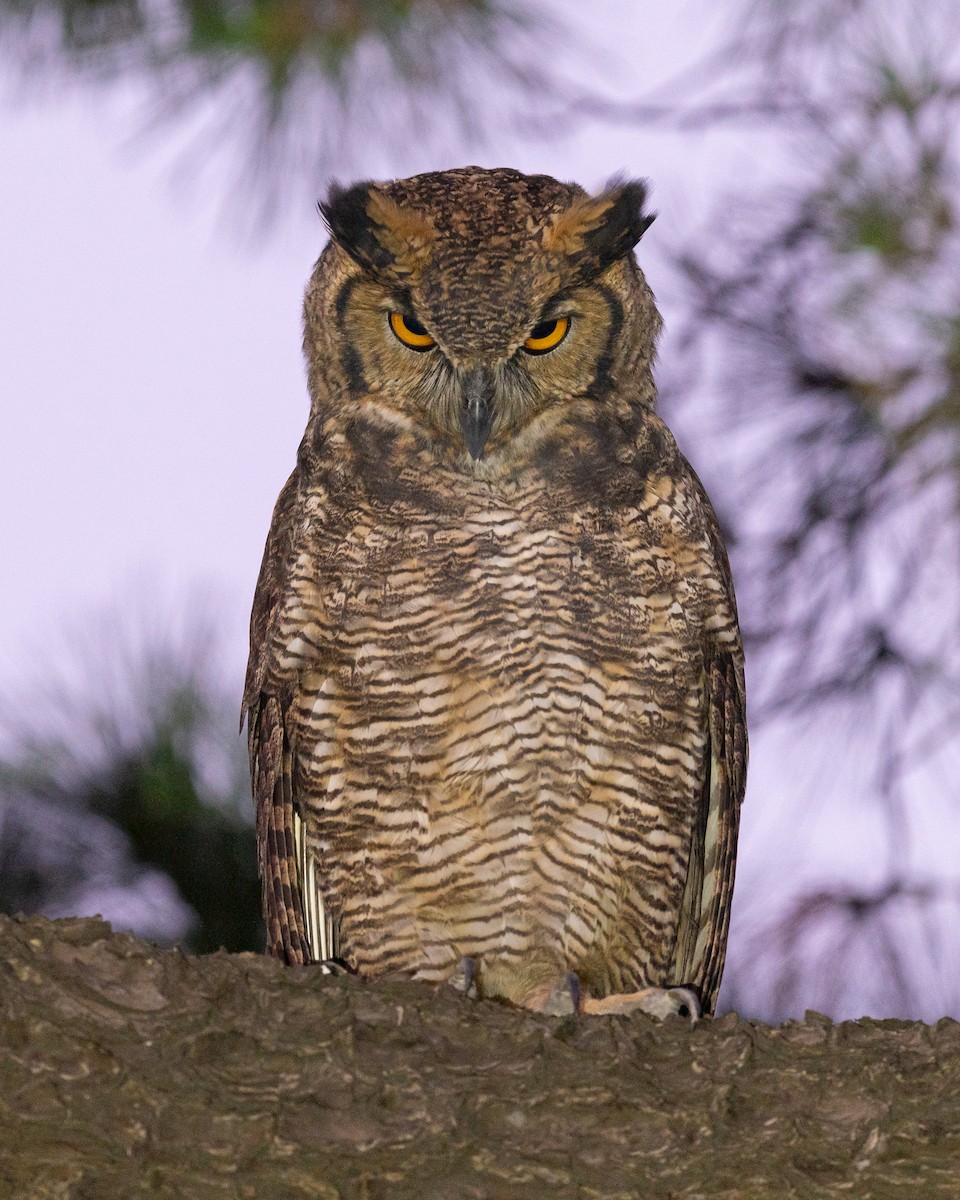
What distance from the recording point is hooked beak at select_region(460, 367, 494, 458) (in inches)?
90.7

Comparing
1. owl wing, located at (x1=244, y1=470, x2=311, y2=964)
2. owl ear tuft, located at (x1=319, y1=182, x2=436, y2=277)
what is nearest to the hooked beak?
owl ear tuft, located at (x1=319, y1=182, x2=436, y2=277)

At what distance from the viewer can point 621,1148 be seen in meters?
1.52

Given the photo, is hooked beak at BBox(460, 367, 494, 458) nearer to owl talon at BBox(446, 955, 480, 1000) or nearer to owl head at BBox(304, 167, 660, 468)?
owl head at BBox(304, 167, 660, 468)

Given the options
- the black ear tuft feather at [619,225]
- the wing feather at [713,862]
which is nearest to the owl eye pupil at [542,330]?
the black ear tuft feather at [619,225]

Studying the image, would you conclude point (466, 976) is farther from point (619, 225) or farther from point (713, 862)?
point (619, 225)

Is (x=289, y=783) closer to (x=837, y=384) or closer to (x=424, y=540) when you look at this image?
(x=424, y=540)

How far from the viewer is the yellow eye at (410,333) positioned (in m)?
2.37

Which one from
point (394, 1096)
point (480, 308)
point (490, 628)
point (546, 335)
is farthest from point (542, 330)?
point (394, 1096)

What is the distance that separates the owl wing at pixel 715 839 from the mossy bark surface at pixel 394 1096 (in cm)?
88

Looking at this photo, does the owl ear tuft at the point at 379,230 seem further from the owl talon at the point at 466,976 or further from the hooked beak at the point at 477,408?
the owl talon at the point at 466,976

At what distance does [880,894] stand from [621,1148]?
1.91 meters

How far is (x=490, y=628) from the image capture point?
224 cm

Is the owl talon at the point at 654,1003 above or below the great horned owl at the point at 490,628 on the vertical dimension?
below

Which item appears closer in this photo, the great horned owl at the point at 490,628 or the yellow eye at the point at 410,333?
the great horned owl at the point at 490,628
